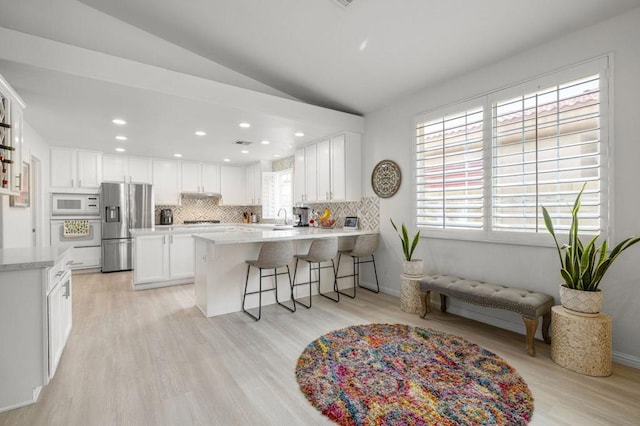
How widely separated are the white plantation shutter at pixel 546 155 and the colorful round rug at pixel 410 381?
132 centimetres

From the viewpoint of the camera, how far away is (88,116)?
3.69 m

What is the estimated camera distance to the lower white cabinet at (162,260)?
451 centimetres

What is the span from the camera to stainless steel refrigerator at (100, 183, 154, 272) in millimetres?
5617

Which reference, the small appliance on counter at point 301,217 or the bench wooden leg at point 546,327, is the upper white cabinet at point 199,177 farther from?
the bench wooden leg at point 546,327

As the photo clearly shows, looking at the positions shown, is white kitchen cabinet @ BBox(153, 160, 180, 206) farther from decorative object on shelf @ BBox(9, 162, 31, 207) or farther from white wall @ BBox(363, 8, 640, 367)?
white wall @ BBox(363, 8, 640, 367)

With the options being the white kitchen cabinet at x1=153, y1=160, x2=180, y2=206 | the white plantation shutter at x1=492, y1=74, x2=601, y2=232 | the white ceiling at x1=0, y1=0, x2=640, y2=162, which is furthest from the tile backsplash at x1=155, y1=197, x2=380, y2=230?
the white plantation shutter at x1=492, y1=74, x2=601, y2=232

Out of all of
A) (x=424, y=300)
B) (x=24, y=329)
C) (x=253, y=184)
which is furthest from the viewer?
(x=253, y=184)

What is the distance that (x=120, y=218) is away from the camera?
5.73 metres

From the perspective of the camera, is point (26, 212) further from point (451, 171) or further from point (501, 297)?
point (501, 297)

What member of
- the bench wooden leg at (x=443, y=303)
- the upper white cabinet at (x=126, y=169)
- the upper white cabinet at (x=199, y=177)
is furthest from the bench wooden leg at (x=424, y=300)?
the upper white cabinet at (x=126, y=169)

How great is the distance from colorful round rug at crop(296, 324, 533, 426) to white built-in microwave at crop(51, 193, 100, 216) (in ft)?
17.8

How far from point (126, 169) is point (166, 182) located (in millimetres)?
753

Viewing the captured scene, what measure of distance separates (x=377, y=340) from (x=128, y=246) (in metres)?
5.18

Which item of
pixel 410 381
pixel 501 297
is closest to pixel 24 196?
pixel 410 381
